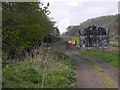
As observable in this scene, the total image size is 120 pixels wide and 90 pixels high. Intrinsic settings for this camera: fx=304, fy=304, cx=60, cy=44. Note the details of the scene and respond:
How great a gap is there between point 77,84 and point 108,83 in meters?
1.77

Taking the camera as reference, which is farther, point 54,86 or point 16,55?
point 16,55

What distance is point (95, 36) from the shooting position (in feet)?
208

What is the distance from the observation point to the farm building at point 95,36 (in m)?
62.5

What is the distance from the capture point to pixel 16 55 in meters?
21.2

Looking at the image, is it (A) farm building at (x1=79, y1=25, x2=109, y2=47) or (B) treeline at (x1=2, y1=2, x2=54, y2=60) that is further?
(A) farm building at (x1=79, y1=25, x2=109, y2=47)

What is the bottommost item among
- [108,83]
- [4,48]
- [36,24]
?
[108,83]

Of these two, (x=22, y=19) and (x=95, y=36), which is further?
(x=95, y=36)

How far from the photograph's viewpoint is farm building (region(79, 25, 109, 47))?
205 feet

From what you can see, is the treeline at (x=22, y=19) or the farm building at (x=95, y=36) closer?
the treeline at (x=22, y=19)

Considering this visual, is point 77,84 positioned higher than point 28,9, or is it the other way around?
point 28,9

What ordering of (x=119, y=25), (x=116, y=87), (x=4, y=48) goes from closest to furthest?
1. (x=116, y=87)
2. (x=4, y=48)
3. (x=119, y=25)

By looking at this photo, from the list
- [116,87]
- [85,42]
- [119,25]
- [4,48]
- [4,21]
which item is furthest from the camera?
[85,42]

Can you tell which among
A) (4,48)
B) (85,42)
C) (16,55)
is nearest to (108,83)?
(4,48)

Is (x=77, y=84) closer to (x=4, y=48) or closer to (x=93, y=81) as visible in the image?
(x=93, y=81)
